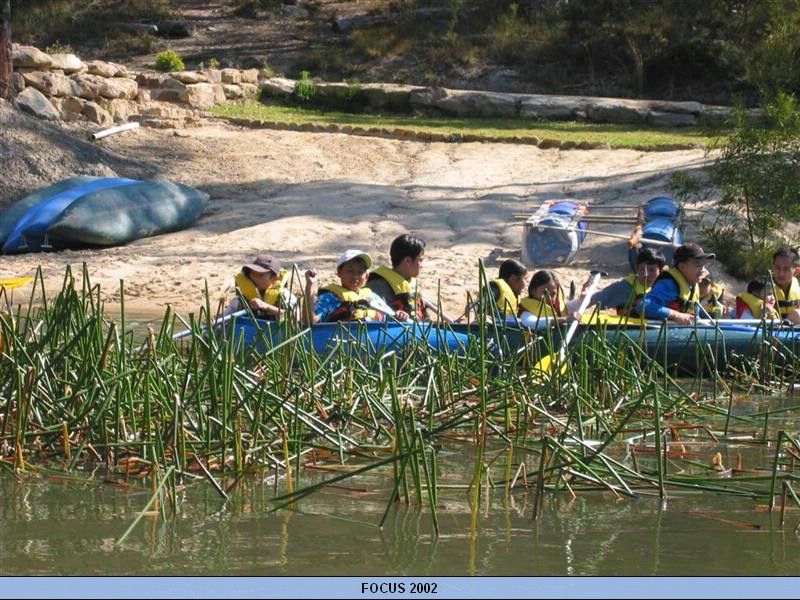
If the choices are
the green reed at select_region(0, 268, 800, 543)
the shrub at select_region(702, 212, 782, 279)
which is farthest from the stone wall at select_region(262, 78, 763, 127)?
the green reed at select_region(0, 268, 800, 543)

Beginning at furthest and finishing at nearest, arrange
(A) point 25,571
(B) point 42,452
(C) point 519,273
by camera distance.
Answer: (C) point 519,273 < (B) point 42,452 < (A) point 25,571

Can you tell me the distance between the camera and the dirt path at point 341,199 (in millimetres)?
12008

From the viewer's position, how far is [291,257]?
12211 millimetres

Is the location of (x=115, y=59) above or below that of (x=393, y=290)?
above

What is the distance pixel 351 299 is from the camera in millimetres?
8297

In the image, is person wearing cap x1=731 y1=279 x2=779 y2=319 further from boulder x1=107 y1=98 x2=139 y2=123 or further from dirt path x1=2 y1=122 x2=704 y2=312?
boulder x1=107 y1=98 x2=139 y2=123

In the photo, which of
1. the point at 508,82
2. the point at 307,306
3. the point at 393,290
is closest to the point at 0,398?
the point at 307,306

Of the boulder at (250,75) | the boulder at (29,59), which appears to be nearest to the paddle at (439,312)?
the boulder at (29,59)

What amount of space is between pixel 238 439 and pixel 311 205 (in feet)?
29.2

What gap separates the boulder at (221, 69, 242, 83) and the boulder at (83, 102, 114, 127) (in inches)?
130

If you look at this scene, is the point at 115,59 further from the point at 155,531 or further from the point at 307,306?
the point at 155,531

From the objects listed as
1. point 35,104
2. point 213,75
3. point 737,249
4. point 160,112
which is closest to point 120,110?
point 160,112

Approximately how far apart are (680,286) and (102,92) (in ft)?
33.0

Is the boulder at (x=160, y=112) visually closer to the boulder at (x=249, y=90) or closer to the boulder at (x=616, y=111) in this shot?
the boulder at (x=249, y=90)
